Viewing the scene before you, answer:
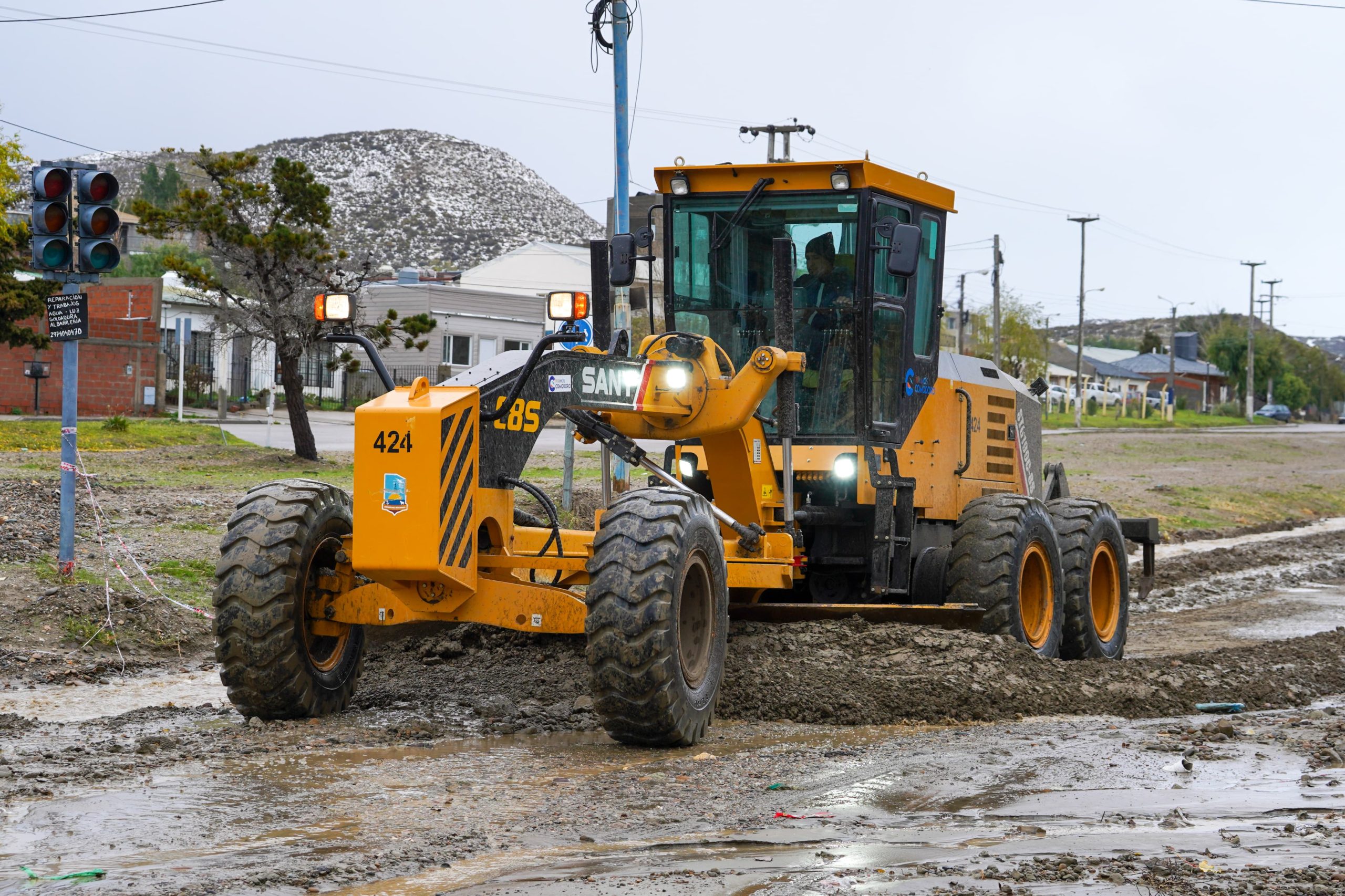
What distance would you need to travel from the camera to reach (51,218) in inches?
466

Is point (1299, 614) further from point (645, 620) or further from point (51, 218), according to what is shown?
point (51, 218)

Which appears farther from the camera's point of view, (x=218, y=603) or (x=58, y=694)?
(x=58, y=694)

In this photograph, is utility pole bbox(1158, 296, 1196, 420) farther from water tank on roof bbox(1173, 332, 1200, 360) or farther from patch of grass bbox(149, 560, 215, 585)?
patch of grass bbox(149, 560, 215, 585)

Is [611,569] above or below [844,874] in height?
above

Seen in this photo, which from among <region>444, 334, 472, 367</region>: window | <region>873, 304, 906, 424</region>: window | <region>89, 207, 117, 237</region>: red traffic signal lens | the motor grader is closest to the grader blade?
the motor grader

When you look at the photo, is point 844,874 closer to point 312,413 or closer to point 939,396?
point 939,396

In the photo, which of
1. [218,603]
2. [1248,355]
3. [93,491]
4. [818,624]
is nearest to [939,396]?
[818,624]

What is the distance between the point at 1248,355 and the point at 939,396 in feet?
323

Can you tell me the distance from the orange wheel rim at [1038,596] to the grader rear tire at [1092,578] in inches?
26.2

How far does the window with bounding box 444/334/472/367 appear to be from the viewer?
5684 cm

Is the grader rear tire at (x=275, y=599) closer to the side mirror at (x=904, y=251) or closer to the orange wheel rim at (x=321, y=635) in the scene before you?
the orange wheel rim at (x=321, y=635)

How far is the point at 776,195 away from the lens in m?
10.1

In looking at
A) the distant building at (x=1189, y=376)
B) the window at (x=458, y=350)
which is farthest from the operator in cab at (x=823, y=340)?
the distant building at (x=1189, y=376)

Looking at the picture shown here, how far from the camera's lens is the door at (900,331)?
10.1m
